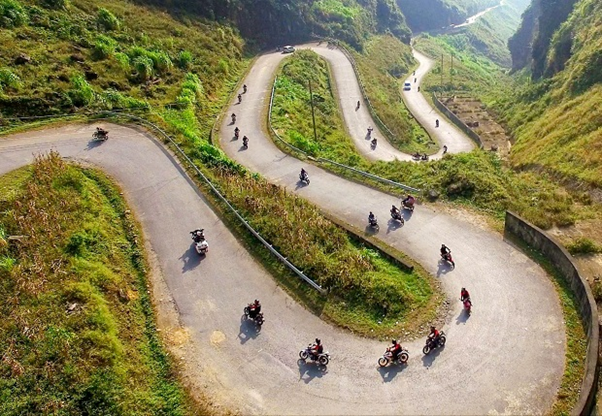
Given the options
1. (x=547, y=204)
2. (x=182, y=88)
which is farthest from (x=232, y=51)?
(x=547, y=204)

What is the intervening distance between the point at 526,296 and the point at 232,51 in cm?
5571

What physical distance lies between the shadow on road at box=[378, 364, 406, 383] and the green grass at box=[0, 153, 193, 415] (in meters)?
6.67

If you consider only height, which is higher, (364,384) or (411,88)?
(364,384)

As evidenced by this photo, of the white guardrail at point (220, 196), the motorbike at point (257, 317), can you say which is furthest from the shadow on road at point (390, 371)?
the motorbike at point (257, 317)

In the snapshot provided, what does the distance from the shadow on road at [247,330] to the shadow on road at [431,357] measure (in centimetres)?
642

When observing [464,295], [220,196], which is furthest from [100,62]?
[464,295]

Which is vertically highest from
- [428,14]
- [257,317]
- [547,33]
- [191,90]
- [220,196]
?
[547,33]

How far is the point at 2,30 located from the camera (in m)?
40.5

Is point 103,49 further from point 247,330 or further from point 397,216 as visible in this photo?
point 247,330

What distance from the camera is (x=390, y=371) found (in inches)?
624

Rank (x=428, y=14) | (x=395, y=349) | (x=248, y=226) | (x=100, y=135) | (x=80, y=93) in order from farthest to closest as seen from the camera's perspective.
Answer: (x=428, y=14) → (x=80, y=93) → (x=100, y=135) → (x=248, y=226) → (x=395, y=349)

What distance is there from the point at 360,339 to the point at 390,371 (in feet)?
5.88

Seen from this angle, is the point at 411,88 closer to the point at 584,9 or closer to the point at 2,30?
the point at 584,9

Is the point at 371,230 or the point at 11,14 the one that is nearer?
the point at 371,230
